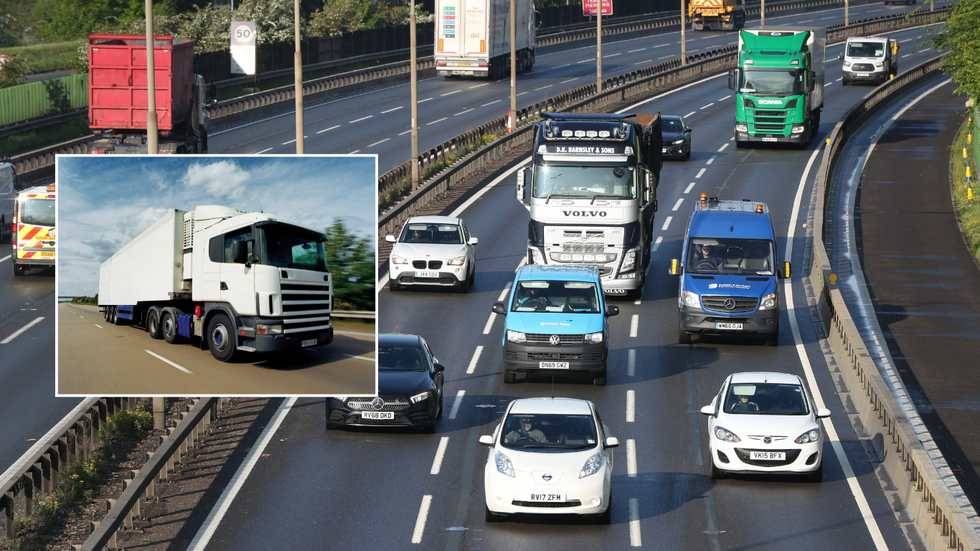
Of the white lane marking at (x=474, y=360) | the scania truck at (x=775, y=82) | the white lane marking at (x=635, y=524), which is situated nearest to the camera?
the white lane marking at (x=635, y=524)

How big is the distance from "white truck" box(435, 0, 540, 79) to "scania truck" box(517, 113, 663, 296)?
3829 cm

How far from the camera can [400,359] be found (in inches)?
833

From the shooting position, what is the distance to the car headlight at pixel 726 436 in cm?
1853

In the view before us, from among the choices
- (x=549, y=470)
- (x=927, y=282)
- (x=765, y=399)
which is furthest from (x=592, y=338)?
(x=927, y=282)

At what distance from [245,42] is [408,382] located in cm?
5025

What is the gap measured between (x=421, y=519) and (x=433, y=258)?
567 inches

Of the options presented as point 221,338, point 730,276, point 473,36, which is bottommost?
point 730,276

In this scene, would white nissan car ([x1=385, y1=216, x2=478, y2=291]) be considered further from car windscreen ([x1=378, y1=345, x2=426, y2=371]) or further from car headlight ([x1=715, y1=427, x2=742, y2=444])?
car headlight ([x1=715, y1=427, x2=742, y2=444])

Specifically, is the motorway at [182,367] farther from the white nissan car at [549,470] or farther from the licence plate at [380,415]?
the licence plate at [380,415]

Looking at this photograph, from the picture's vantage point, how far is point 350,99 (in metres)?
66.0

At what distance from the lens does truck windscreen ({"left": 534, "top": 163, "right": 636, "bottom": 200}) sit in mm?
29938

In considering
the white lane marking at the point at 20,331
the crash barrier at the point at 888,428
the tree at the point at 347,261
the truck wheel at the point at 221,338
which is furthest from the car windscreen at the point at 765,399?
the white lane marking at the point at 20,331

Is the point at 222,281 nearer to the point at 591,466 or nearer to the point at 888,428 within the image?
the point at 591,466

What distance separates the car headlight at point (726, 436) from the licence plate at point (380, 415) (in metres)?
5.48
